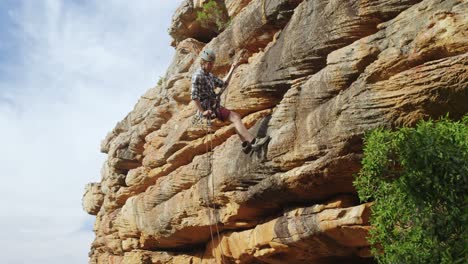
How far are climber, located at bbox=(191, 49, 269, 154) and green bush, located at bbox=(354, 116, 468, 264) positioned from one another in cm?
434

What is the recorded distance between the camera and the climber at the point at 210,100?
12.4 meters

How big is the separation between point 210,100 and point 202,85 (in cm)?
50

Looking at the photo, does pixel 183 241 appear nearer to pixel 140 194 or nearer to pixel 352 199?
pixel 140 194

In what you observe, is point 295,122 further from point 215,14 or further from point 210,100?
point 215,14

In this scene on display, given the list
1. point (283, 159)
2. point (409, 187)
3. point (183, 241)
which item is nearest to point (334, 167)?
point (283, 159)

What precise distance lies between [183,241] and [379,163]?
35.4ft

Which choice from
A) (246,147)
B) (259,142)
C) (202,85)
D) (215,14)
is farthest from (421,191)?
(215,14)

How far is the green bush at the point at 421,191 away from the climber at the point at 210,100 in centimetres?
434

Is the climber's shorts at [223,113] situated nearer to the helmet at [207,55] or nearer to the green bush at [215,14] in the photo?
the helmet at [207,55]

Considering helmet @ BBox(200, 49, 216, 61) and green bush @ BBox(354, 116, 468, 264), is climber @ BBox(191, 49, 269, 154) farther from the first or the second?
green bush @ BBox(354, 116, 468, 264)

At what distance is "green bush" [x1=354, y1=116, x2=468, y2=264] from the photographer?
7.23m

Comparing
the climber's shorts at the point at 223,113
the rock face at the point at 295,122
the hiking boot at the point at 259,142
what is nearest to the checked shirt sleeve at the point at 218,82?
the rock face at the point at 295,122

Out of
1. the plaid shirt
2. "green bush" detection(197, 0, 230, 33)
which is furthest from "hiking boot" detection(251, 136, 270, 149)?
"green bush" detection(197, 0, 230, 33)

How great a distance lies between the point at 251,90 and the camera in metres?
13.1
